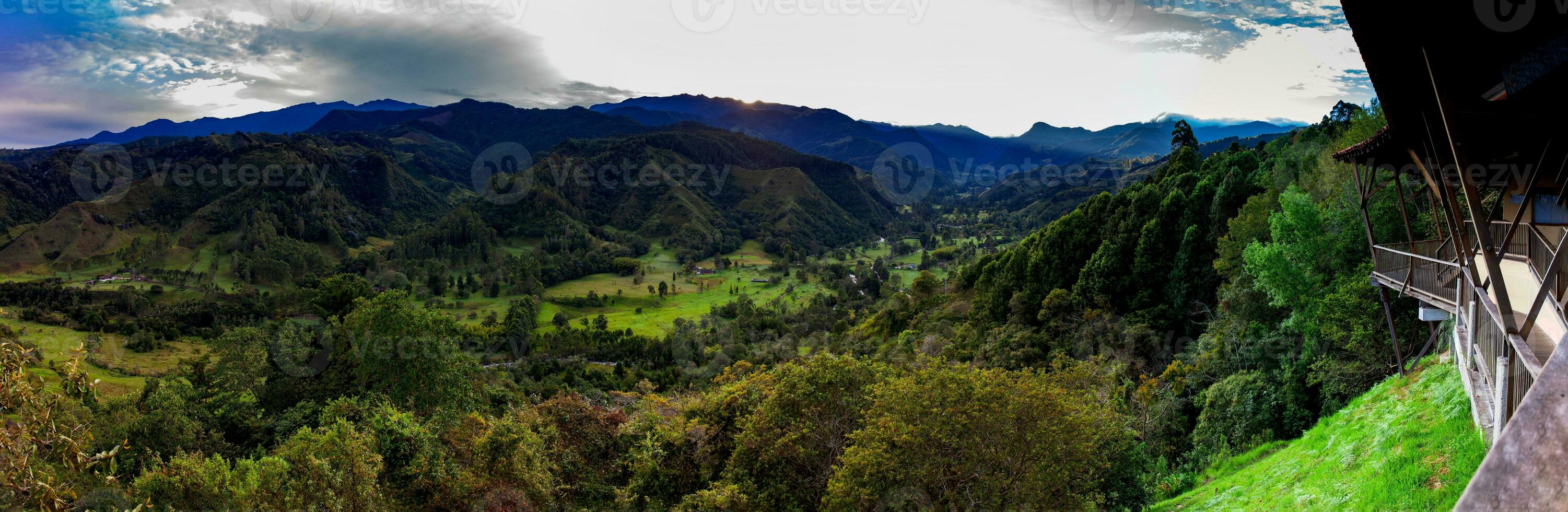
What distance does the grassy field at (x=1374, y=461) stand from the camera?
7.13m

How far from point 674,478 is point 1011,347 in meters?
19.9

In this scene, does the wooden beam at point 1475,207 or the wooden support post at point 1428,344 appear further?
the wooden support post at point 1428,344

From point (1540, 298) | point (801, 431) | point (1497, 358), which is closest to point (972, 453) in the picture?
point (801, 431)

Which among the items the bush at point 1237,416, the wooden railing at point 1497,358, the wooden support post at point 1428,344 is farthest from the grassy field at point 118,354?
the wooden support post at point 1428,344

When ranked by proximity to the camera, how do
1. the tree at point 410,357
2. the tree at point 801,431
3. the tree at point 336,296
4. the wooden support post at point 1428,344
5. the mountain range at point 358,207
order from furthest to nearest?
the mountain range at point 358,207 < the tree at point 336,296 < the tree at point 410,357 < the tree at point 801,431 < the wooden support post at point 1428,344

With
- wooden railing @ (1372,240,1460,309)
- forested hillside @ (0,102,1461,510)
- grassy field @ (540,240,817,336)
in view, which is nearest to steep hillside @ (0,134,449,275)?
forested hillside @ (0,102,1461,510)

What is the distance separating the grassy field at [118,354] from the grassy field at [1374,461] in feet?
212

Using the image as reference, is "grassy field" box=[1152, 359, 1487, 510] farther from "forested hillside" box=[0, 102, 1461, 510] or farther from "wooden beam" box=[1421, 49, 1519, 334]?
"wooden beam" box=[1421, 49, 1519, 334]

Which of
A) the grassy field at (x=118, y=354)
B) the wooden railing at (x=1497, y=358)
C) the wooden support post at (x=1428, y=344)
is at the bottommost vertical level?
the grassy field at (x=118, y=354)

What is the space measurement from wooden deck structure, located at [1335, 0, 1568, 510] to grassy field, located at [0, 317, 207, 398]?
66004mm

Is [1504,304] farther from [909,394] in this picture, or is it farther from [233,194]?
[233,194]

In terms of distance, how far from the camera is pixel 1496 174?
9.78 metres

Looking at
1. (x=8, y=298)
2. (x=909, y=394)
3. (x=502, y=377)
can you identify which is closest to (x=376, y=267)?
(x=8, y=298)

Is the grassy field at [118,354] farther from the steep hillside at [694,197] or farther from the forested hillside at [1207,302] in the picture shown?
the steep hillside at [694,197]
